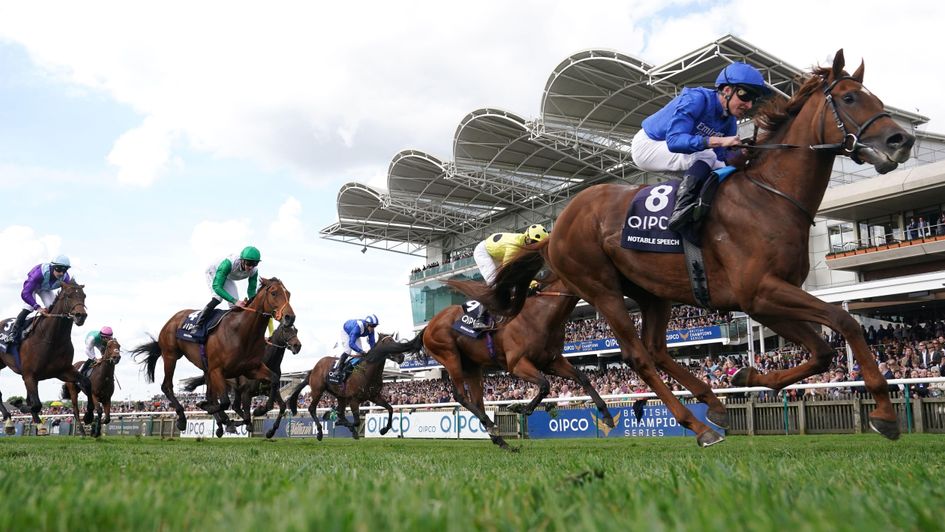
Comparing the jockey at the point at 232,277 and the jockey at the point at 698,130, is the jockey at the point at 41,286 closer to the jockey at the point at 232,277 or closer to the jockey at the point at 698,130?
the jockey at the point at 232,277

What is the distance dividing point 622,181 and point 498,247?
3429cm

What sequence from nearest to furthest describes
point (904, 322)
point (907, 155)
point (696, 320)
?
1. point (907, 155)
2. point (904, 322)
3. point (696, 320)

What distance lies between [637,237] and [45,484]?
4.22 metres

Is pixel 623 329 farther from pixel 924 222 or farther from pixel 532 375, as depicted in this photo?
pixel 924 222

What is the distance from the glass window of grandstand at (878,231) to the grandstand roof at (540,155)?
195 inches

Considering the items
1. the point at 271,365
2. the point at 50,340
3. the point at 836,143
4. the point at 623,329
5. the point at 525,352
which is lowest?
the point at 271,365

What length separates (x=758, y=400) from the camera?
48.8 ft

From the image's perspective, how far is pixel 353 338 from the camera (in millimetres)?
15109

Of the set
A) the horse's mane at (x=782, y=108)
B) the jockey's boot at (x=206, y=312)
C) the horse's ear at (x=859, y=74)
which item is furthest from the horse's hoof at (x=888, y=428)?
the jockey's boot at (x=206, y=312)

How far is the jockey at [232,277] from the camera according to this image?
1088cm

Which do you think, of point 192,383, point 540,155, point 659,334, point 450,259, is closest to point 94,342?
point 192,383

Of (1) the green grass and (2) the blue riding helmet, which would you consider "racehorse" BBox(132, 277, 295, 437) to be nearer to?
(2) the blue riding helmet

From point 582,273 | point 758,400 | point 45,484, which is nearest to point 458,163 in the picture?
point 758,400

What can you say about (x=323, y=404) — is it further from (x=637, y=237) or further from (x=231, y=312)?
(x=637, y=237)
